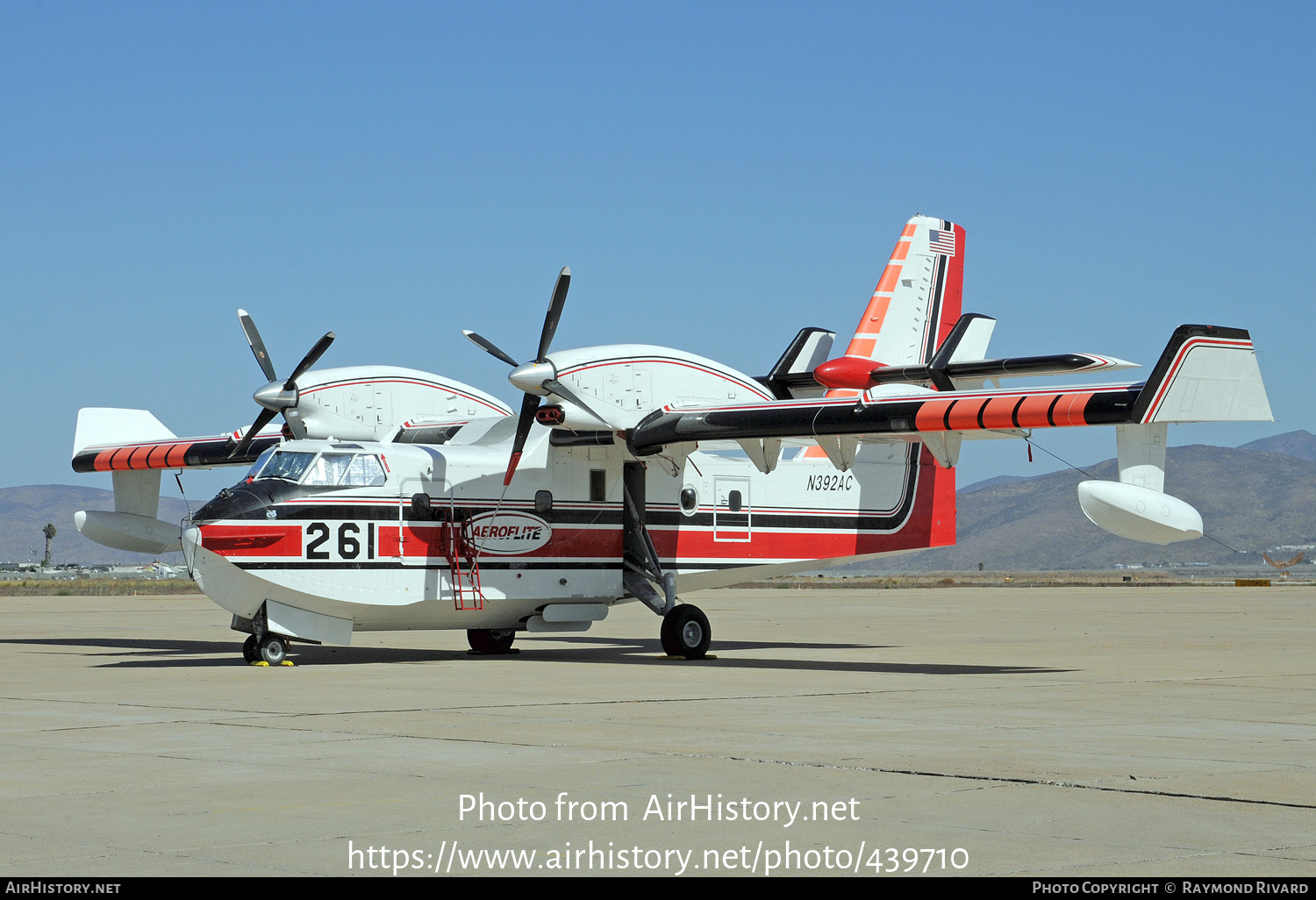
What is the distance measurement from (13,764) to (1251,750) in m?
9.06

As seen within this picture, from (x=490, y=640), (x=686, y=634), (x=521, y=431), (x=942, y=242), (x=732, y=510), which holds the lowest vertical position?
(x=490, y=640)

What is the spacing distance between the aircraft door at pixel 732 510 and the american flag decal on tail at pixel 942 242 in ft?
19.1

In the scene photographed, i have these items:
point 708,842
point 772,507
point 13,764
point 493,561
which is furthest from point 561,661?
point 708,842

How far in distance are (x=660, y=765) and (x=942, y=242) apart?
60.5 feet

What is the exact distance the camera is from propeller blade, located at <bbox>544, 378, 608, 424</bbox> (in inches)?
811

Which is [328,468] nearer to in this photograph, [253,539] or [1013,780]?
[253,539]

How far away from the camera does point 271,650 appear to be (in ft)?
65.4

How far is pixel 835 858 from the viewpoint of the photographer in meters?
6.85

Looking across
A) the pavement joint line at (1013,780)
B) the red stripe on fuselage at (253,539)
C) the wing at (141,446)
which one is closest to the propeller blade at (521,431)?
the red stripe on fuselage at (253,539)

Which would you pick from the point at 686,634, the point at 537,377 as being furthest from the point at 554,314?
the point at 686,634

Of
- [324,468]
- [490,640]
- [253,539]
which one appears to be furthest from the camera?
[490,640]

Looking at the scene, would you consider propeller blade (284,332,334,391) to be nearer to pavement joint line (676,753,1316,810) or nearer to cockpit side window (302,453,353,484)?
cockpit side window (302,453,353,484)

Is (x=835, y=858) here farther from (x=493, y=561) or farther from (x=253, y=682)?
(x=493, y=561)

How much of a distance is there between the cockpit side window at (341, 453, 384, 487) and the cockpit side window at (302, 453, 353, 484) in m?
0.09
